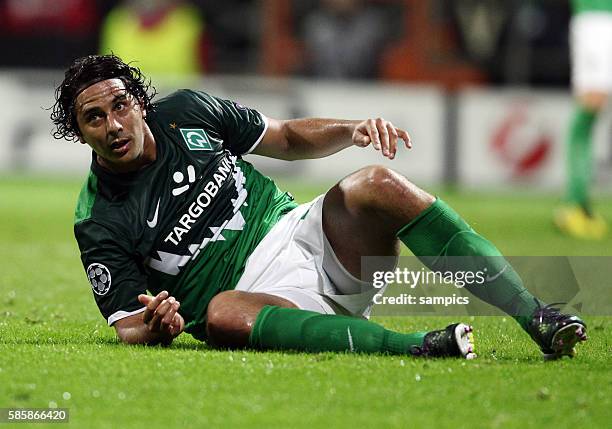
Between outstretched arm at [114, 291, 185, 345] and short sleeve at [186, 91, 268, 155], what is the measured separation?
95cm

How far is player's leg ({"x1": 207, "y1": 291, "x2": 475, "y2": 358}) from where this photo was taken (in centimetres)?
412

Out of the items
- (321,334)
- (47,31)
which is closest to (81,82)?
(321,334)

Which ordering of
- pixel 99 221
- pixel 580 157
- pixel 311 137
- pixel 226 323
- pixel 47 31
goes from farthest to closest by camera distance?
pixel 47 31
pixel 580 157
pixel 311 137
pixel 99 221
pixel 226 323

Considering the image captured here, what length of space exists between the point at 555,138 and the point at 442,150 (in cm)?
141

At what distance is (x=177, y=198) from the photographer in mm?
4598

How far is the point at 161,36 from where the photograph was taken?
55.0 ft

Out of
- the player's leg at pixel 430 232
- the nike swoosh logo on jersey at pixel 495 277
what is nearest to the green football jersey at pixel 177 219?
the player's leg at pixel 430 232

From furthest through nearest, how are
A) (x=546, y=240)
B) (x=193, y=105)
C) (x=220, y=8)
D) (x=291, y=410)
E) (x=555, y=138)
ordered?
(x=220, y=8)
(x=555, y=138)
(x=546, y=240)
(x=193, y=105)
(x=291, y=410)

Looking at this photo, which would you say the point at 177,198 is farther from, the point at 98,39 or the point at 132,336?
the point at 98,39

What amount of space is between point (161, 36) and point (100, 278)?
12774 mm

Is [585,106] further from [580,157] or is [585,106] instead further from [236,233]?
[236,233]

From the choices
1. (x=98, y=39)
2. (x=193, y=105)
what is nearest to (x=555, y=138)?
(x=98, y=39)

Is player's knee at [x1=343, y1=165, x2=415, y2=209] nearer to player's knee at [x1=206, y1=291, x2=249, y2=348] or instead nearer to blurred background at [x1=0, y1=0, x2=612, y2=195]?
player's knee at [x1=206, y1=291, x2=249, y2=348]

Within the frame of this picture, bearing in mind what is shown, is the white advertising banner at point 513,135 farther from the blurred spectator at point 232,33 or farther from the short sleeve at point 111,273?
the short sleeve at point 111,273
